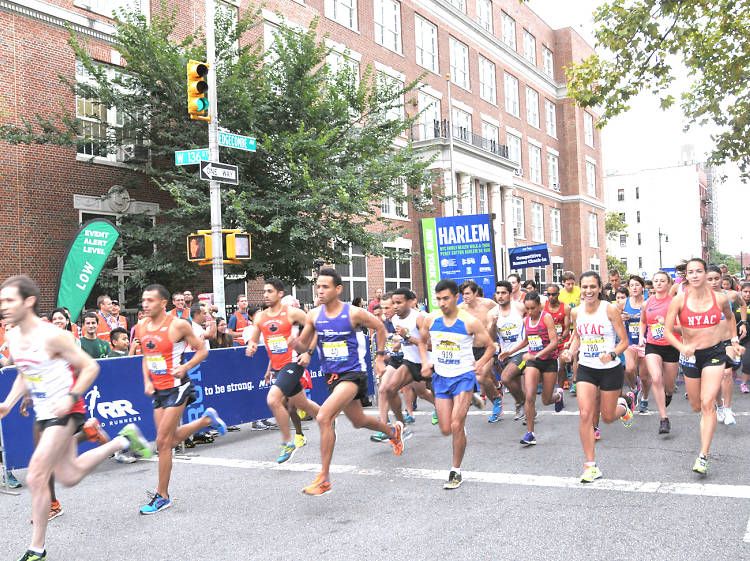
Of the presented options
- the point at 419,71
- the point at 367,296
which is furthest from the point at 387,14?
the point at 367,296

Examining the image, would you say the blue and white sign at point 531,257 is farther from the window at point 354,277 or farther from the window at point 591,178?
the window at point 591,178

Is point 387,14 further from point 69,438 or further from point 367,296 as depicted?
point 69,438

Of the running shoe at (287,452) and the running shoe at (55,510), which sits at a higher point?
the running shoe at (287,452)

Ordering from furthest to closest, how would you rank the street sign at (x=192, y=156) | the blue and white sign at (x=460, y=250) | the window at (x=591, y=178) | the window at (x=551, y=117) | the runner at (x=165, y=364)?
the window at (x=591, y=178) < the window at (x=551, y=117) < the blue and white sign at (x=460, y=250) < the street sign at (x=192, y=156) < the runner at (x=165, y=364)

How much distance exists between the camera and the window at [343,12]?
27.6 metres

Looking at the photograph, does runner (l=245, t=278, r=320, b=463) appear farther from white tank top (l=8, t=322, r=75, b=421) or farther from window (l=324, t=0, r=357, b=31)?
window (l=324, t=0, r=357, b=31)

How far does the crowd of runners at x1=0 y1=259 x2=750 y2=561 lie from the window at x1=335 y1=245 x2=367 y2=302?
56.8 feet

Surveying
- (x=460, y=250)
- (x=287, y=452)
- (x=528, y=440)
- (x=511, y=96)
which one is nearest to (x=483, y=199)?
(x=511, y=96)

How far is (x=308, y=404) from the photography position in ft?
26.2

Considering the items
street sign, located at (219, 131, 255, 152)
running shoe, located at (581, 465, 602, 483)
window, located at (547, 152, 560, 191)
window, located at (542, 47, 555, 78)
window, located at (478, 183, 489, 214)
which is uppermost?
window, located at (542, 47, 555, 78)

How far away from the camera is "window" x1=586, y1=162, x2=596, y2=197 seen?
52.0 m

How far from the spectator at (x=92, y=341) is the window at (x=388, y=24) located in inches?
921

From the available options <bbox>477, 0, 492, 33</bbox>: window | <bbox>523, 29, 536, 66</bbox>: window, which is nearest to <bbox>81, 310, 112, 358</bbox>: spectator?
<bbox>477, 0, 492, 33</bbox>: window

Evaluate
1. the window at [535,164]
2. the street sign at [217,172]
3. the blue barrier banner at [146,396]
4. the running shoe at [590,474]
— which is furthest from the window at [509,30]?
the running shoe at [590,474]
